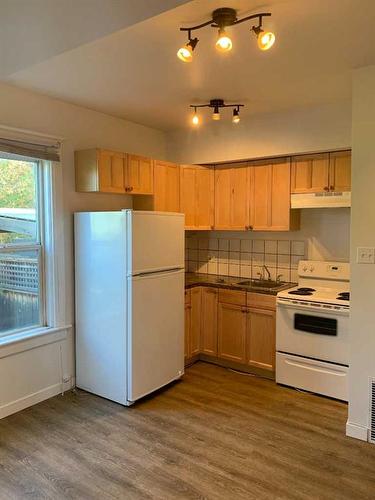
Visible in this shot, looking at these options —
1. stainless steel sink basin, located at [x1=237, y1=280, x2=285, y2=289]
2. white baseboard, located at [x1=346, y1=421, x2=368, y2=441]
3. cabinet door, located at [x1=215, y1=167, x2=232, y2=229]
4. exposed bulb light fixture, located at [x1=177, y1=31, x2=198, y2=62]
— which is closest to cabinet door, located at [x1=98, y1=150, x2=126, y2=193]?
cabinet door, located at [x1=215, y1=167, x2=232, y2=229]

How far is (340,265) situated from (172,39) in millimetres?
2634

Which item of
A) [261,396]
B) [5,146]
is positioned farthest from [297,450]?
[5,146]

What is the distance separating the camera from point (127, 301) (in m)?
3.26

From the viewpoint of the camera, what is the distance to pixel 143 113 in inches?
151

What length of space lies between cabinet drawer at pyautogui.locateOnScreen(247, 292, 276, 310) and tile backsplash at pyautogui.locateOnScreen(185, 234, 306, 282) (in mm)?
575

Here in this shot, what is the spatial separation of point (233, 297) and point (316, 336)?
930 millimetres

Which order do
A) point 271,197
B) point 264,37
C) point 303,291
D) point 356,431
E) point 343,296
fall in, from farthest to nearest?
1. point 271,197
2. point 303,291
3. point 343,296
4. point 356,431
5. point 264,37

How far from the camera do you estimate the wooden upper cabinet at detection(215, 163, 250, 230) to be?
4.21 metres

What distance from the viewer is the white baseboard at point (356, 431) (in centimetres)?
281

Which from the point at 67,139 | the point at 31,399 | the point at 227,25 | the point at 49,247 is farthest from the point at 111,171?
the point at 31,399

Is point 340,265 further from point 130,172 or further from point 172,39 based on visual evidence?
point 172,39

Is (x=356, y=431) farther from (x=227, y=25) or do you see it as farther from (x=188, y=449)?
(x=227, y=25)

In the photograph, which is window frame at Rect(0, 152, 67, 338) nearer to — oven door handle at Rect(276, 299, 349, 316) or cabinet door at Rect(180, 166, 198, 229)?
cabinet door at Rect(180, 166, 198, 229)

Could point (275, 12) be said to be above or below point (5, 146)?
above
